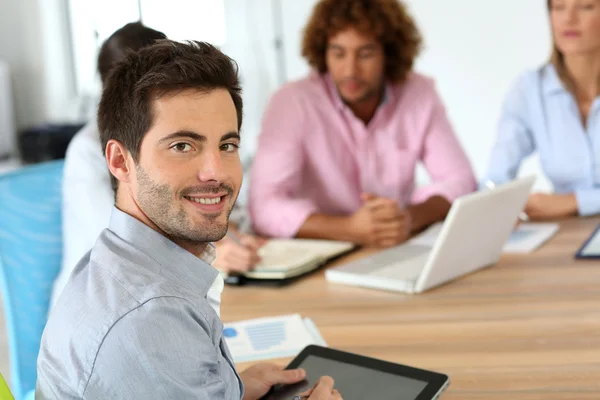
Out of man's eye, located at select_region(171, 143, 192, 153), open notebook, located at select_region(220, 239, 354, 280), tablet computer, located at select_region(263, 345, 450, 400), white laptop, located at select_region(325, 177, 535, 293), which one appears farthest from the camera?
open notebook, located at select_region(220, 239, 354, 280)

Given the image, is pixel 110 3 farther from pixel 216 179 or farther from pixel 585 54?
pixel 216 179

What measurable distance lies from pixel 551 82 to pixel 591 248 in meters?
0.84

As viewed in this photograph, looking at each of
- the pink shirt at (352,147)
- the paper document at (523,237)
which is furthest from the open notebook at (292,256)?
the pink shirt at (352,147)

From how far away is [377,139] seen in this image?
242 centimetres

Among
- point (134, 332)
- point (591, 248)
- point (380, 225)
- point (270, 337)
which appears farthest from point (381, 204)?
point (134, 332)

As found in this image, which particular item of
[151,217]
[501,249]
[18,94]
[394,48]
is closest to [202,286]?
[151,217]

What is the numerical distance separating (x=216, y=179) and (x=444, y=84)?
14.6ft

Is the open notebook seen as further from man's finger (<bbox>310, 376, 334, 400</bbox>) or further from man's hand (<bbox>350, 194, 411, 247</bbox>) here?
man's finger (<bbox>310, 376, 334, 400</bbox>)

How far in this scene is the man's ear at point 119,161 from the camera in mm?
970

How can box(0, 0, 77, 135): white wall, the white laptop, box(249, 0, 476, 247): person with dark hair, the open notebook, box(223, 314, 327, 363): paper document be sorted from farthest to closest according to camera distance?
Result: box(0, 0, 77, 135): white wall, box(249, 0, 476, 247): person with dark hair, the open notebook, the white laptop, box(223, 314, 327, 363): paper document

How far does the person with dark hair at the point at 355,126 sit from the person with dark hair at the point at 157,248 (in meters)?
1.20

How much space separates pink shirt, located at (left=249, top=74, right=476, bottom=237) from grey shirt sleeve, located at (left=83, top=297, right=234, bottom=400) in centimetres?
143

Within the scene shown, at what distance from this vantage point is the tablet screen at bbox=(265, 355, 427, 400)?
3.61ft

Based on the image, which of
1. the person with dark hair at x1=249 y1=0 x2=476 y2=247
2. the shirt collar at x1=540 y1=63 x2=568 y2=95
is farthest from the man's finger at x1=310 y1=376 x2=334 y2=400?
the shirt collar at x1=540 y1=63 x2=568 y2=95
